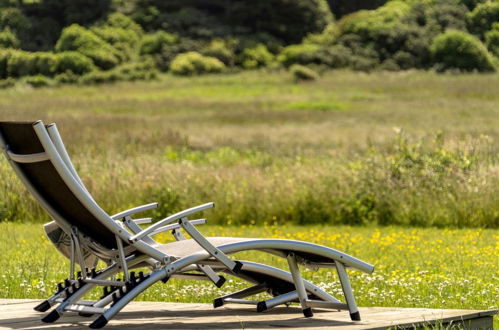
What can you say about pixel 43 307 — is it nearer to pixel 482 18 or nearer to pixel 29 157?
pixel 29 157

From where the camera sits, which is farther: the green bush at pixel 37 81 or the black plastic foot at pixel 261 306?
the green bush at pixel 37 81

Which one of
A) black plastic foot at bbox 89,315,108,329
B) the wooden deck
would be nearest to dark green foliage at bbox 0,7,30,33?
the wooden deck

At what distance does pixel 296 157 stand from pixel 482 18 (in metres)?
52.9

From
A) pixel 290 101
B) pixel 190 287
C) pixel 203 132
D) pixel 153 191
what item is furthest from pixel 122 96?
pixel 190 287

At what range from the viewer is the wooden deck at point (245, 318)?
4738 mm

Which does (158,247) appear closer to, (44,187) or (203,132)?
A: (44,187)

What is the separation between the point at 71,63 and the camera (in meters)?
57.8

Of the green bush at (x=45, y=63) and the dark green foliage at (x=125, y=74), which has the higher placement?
the green bush at (x=45, y=63)

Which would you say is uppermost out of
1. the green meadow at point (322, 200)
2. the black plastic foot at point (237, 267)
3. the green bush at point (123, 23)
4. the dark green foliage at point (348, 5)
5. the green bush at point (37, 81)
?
the black plastic foot at point (237, 267)

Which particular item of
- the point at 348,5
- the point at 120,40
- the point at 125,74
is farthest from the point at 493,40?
the point at 120,40

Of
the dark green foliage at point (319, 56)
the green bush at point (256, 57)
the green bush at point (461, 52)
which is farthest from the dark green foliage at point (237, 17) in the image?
the green bush at point (461, 52)

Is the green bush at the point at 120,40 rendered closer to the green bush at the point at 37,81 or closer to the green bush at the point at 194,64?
the green bush at the point at 194,64

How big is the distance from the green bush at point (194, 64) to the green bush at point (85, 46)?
401 cm

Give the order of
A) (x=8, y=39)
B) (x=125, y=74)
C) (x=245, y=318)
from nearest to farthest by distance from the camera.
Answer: (x=245, y=318) < (x=125, y=74) < (x=8, y=39)
